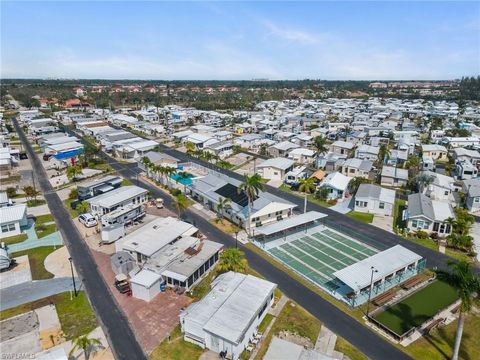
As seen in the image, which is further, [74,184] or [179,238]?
[74,184]

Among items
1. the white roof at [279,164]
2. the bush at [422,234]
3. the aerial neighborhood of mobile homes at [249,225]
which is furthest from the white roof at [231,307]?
the white roof at [279,164]

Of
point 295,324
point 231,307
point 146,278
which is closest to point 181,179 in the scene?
point 146,278

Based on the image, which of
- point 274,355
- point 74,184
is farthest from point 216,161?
point 274,355

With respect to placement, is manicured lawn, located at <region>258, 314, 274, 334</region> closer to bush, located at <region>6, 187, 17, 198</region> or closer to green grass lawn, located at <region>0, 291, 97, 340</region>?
green grass lawn, located at <region>0, 291, 97, 340</region>

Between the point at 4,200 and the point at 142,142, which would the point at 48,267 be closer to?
the point at 4,200

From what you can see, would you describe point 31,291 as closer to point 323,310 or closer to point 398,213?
point 323,310

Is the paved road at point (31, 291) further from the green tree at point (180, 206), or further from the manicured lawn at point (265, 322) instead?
the manicured lawn at point (265, 322)
